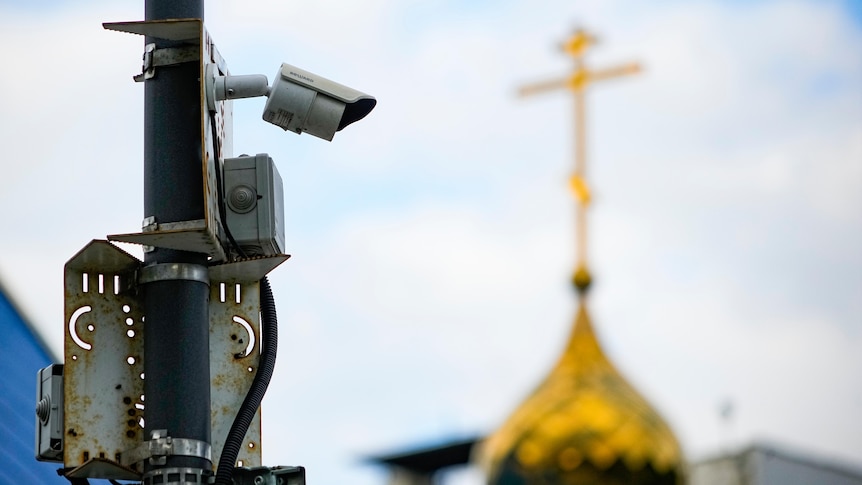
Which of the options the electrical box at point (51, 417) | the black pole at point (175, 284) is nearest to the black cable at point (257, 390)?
the black pole at point (175, 284)

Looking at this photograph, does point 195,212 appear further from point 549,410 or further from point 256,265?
point 549,410

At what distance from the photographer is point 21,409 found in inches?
703

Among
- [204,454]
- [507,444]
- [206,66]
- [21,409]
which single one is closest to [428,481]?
[507,444]

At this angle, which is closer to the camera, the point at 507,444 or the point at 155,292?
the point at 507,444

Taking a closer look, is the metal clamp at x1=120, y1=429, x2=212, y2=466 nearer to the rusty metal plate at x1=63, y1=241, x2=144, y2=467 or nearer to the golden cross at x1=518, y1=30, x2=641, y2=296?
the rusty metal plate at x1=63, y1=241, x2=144, y2=467

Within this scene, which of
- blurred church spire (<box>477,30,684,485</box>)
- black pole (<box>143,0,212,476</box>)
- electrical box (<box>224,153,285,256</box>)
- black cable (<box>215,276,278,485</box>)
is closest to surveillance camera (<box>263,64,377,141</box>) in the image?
electrical box (<box>224,153,285,256</box>)

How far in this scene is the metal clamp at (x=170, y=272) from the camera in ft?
38.2

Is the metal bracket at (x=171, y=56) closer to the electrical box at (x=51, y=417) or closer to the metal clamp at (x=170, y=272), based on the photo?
the metal clamp at (x=170, y=272)

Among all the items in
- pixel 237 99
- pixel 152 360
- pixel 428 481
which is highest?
pixel 237 99

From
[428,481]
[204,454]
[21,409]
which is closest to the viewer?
[428,481]

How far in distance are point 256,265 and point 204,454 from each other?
104 cm

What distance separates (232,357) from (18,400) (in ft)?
20.4

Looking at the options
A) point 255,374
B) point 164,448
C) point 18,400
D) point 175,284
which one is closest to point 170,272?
point 175,284

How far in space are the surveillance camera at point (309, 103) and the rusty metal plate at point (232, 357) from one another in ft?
2.81
